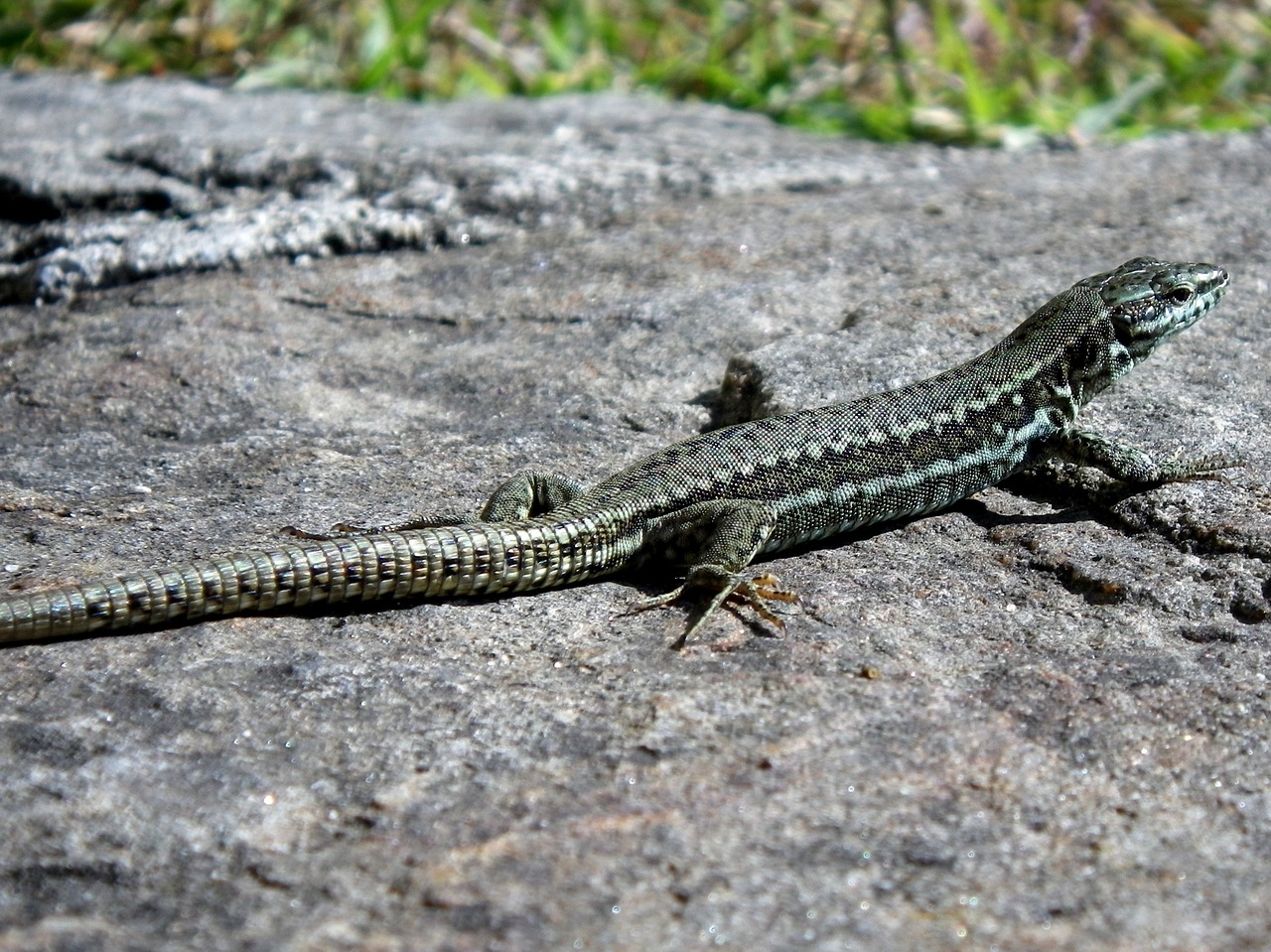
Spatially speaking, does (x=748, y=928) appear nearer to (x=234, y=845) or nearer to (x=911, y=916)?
(x=911, y=916)

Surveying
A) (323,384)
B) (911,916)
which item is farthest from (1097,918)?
(323,384)

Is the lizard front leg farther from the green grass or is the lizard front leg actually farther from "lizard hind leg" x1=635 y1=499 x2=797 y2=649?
the green grass

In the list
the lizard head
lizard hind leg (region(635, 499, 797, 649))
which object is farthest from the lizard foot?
the lizard head

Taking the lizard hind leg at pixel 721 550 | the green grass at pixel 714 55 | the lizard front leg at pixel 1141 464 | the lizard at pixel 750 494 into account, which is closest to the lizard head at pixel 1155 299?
the lizard at pixel 750 494

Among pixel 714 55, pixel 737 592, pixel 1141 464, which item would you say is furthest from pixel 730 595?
pixel 714 55

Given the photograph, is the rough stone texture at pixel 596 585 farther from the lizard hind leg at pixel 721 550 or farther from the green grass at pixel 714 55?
the green grass at pixel 714 55

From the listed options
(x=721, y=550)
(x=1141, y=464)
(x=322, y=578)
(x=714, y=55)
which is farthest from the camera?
(x=714, y=55)

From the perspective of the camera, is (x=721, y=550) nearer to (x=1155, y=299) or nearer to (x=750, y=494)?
(x=750, y=494)
